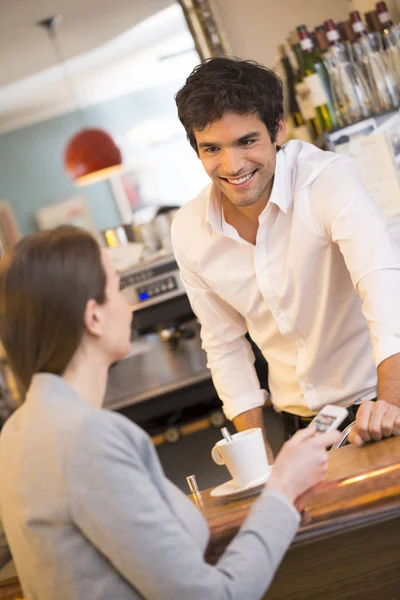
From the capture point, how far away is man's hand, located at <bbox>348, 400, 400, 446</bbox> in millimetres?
1528

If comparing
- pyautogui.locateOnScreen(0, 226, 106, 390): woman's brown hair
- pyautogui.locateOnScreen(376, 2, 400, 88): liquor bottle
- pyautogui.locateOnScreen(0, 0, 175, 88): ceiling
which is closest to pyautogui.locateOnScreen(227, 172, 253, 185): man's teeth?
pyautogui.locateOnScreen(0, 226, 106, 390): woman's brown hair

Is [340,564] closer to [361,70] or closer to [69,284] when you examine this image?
[69,284]

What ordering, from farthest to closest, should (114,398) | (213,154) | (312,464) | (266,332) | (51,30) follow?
(51,30)
(114,398)
(266,332)
(213,154)
(312,464)

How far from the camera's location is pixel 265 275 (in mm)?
2051

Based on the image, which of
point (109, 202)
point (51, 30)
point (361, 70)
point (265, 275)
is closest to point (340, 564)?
point (265, 275)

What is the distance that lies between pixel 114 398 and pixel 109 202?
6607 millimetres

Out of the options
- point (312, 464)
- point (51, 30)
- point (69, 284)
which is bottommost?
point (312, 464)

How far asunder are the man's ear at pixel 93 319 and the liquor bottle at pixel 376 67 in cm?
234

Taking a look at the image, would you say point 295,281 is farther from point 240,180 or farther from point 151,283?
point 151,283

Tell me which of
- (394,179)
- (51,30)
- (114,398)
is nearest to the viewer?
(394,179)

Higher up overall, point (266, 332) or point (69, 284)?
point (69, 284)

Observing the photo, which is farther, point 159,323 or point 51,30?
point 51,30

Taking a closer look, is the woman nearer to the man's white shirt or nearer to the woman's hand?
the woman's hand

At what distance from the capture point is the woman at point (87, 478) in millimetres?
1008
